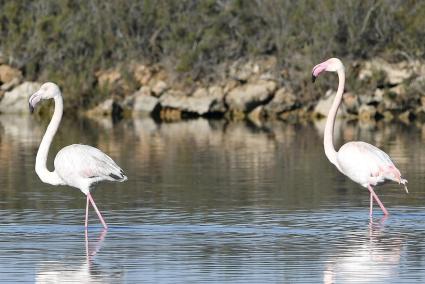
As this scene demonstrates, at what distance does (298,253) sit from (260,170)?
29.1 feet

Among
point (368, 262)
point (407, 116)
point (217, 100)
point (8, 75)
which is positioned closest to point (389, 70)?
point (407, 116)

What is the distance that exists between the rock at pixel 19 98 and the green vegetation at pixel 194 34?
3.99 ft

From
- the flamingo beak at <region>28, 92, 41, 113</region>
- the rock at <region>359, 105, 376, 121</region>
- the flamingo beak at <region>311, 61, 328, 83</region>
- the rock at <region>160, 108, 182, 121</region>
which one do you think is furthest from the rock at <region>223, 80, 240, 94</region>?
the flamingo beak at <region>28, 92, 41, 113</region>

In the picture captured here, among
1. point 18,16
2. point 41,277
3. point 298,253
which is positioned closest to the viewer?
point 41,277

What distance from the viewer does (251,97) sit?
38719 millimetres

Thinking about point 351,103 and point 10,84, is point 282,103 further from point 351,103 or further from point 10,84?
point 10,84

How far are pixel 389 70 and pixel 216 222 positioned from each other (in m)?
25.5

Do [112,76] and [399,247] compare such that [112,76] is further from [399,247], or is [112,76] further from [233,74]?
[399,247]

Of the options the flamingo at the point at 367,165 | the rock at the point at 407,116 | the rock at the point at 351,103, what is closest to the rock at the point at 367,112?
the rock at the point at 351,103

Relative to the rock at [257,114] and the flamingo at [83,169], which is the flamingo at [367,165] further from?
the rock at [257,114]

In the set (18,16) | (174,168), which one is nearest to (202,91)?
(18,16)

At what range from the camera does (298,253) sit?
11.5m

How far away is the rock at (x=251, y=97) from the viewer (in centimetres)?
3866

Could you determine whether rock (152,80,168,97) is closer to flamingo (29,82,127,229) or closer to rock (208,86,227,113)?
rock (208,86,227,113)
